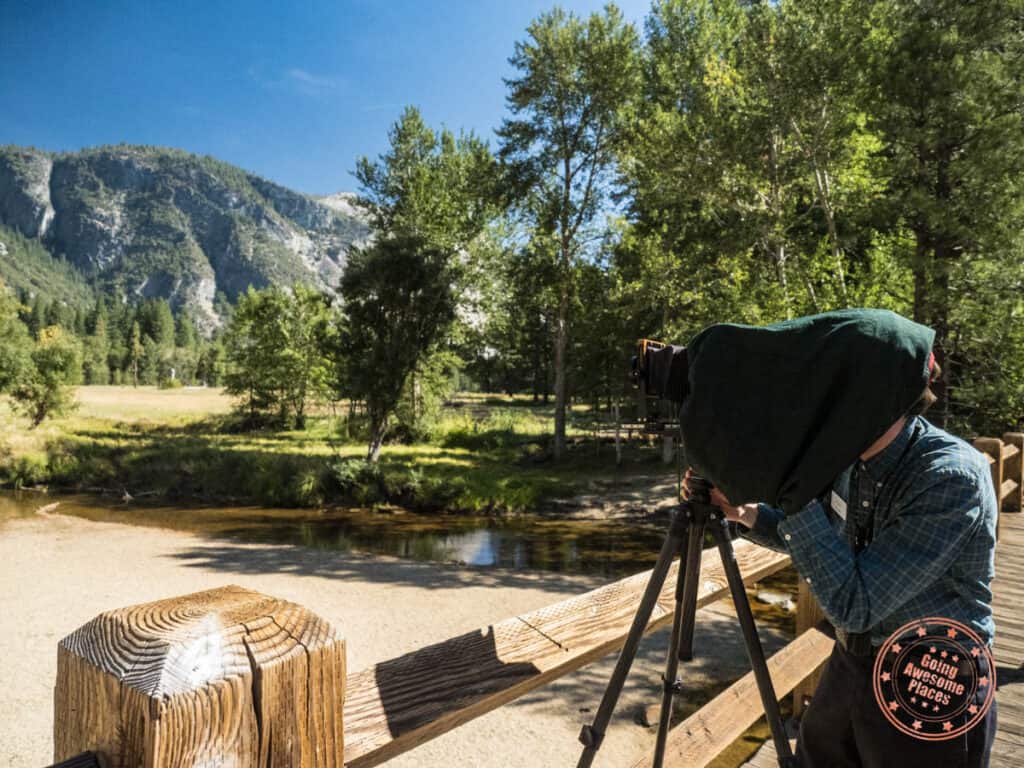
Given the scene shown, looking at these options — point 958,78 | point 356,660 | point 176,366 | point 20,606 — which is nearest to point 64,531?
point 20,606

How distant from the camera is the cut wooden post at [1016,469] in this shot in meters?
6.67

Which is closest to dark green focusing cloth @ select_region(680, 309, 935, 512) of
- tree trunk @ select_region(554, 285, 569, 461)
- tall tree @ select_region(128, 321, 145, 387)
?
tree trunk @ select_region(554, 285, 569, 461)

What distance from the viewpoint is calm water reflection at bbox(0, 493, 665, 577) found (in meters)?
12.4

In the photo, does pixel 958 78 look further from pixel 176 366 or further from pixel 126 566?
pixel 176 366

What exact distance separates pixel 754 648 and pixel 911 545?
0.49m

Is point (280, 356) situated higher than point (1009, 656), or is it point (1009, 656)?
point (280, 356)

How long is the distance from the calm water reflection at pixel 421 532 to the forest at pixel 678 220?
4580mm

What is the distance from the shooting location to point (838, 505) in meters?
1.47

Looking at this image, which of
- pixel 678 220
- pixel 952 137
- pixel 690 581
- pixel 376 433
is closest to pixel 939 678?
pixel 690 581

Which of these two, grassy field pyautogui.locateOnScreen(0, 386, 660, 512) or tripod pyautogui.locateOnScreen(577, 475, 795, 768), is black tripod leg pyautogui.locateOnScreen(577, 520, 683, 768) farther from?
grassy field pyautogui.locateOnScreen(0, 386, 660, 512)

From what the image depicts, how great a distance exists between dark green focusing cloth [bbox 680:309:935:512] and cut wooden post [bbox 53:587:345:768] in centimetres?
82

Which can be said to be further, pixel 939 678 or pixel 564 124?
pixel 564 124

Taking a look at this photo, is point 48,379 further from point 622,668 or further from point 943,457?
A: point 943,457

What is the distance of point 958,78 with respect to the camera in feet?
30.4
